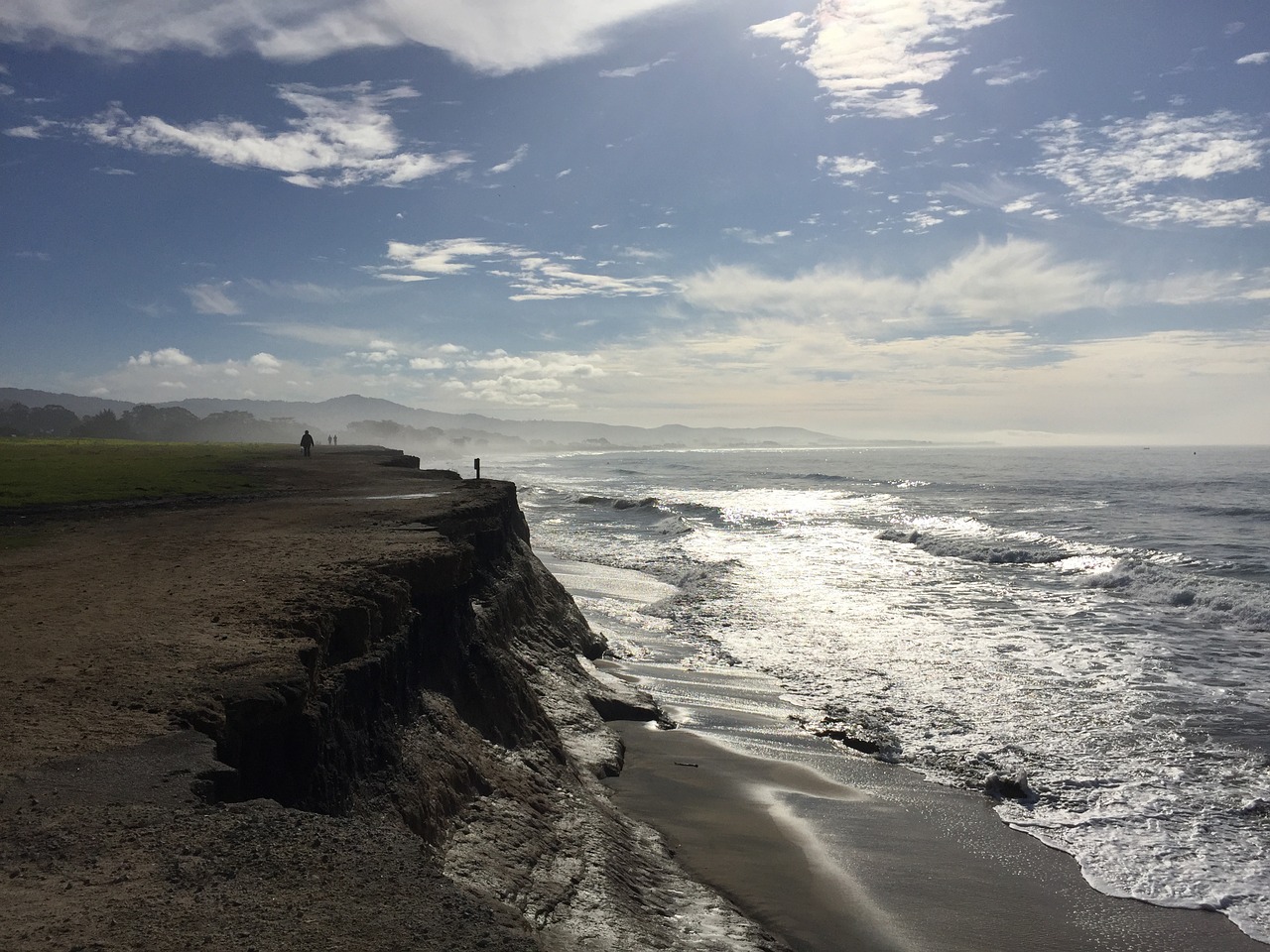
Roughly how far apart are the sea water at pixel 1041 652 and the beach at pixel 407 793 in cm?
100

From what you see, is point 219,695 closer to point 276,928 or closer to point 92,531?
point 276,928

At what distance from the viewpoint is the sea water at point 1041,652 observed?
968 centimetres

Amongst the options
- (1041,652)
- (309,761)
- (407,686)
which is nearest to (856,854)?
(407,686)

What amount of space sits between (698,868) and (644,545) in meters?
26.4

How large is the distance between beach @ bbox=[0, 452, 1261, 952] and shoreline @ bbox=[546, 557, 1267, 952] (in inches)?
1.5

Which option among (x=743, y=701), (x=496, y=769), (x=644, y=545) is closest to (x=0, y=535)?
(x=496, y=769)

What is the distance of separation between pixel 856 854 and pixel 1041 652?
391 inches

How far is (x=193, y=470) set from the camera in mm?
30688

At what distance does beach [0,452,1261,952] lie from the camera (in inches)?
156

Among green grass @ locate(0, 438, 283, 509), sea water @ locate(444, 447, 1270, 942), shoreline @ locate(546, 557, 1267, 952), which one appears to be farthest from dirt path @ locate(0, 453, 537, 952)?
green grass @ locate(0, 438, 283, 509)

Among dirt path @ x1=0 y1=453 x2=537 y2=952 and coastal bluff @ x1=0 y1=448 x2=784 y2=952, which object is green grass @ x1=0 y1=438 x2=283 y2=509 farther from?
dirt path @ x1=0 y1=453 x2=537 y2=952

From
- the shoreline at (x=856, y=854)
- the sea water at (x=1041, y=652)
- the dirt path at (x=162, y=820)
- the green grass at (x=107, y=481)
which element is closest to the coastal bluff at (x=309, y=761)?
the dirt path at (x=162, y=820)

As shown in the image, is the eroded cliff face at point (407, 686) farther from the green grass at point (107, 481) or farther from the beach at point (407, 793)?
the green grass at point (107, 481)

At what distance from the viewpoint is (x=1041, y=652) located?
17062 mm
